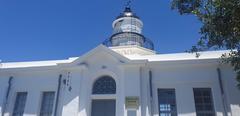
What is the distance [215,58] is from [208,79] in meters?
1.03

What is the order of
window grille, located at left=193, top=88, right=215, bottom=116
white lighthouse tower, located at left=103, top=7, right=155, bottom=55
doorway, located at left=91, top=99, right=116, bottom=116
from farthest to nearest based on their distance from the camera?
white lighthouse tower, located at left=103, top=7, right=155, bottom=55 < doorway, located at left=91, top=99, right=116, bottom=116 < window grille, located at left=193, top=88, right=215, bottom=116

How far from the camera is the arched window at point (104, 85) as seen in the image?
11.9 metres

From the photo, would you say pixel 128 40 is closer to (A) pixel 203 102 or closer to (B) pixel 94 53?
(B) pixel 94 53

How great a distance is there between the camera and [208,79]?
11133 mm

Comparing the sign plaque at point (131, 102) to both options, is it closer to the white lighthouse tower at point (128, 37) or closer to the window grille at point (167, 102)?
the window grille at point (167, 102)

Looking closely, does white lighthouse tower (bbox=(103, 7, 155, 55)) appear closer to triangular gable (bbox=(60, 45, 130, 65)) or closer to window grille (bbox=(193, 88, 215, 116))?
triangular gable (bbox=(60, 45, 130, 65))

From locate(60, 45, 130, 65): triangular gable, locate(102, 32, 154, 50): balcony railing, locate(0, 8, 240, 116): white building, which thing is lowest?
locate(0, 8, 240, 116): white building

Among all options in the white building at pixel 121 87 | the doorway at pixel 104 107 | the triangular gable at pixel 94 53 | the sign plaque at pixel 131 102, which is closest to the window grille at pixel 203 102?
the white building at pixel 121 87

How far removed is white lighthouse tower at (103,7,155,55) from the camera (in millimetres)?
15897

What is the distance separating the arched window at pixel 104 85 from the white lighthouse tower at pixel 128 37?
375 centimetres

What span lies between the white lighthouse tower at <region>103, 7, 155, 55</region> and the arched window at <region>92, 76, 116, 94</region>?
3745 mm

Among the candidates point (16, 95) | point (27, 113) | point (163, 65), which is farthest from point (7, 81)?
point (163, 65)

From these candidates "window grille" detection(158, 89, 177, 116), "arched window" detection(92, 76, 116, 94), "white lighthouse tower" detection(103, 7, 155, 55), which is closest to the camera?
"window grille" detection(158, 89, 177, 116)

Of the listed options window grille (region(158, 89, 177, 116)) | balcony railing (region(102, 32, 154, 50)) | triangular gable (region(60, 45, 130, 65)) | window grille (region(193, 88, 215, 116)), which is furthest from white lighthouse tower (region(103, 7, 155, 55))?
window grille (region(193, 88, 215, 116))
